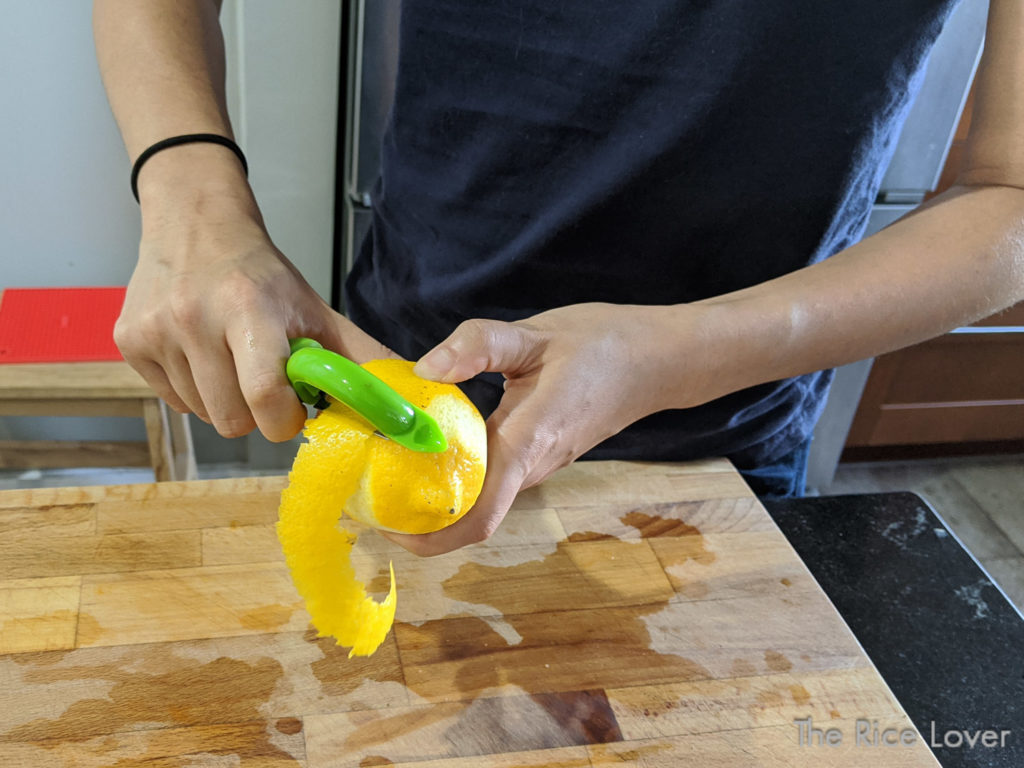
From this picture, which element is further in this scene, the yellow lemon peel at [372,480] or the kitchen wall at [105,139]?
the kitchen wall at [105,139]

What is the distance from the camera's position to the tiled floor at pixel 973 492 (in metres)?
2.21

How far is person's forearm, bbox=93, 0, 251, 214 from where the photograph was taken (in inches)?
28.7

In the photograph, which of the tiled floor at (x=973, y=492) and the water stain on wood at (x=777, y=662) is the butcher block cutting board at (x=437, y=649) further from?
the tiled floor at (x=973, y=492)

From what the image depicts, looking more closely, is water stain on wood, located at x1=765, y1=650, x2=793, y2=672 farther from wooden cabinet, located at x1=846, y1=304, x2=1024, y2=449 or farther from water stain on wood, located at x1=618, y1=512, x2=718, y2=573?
wooden cabinet, located at x1=846, y1=304, x2=1024, y2=449

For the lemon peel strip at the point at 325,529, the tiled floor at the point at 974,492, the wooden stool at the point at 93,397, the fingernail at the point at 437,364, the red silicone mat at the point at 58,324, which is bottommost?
the tiled floor at the point at 974,492

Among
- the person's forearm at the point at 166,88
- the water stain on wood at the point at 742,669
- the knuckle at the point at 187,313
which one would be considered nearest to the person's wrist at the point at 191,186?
the person's forearm at the point at 166,88

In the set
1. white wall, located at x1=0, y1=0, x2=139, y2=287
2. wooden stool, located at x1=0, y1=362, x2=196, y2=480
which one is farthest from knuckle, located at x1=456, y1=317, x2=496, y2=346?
white wall, located at x1=0, y1=0, x2=139, y2=287

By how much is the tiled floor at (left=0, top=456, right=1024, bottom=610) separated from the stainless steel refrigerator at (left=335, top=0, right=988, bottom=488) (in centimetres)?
81

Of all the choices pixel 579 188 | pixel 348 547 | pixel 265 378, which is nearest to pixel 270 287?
pixel 265 378

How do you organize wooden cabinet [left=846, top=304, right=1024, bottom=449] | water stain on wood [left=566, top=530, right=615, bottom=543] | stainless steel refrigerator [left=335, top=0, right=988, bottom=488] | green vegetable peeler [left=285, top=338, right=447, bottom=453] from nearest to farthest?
1. green vegetable peeler [left=285, top=338, right=447, bottom=453]
2. water stain on wood [left=566, top=530, right=615, bottom=543]
3. stainless steel refrigerator [left=335, top=0, right=988, bottom=488]
4. wooden cabinet [left=846, top=304, right=1024, bottom=449]

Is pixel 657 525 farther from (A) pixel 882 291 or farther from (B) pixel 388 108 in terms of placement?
(B) pixel 388 108

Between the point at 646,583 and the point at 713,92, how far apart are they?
0.46 m

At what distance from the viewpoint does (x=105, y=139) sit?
1648mm

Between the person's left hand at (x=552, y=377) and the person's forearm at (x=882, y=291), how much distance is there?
6cm
